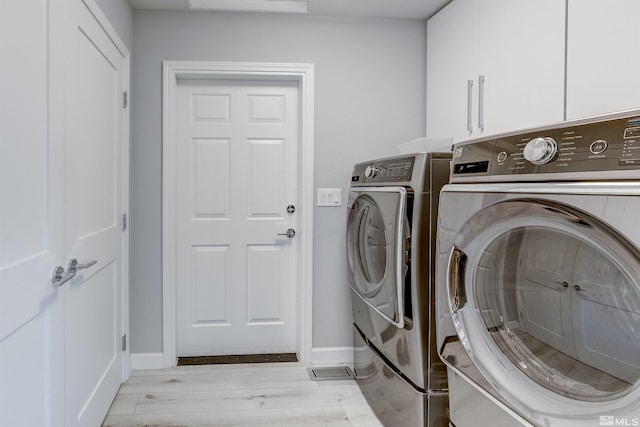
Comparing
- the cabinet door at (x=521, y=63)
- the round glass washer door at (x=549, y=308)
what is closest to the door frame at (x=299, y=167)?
the cabinet door at (x=521, y=63)

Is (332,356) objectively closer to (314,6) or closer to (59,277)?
(59,277)

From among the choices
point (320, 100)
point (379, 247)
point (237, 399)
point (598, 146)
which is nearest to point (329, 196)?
point (320, 100)

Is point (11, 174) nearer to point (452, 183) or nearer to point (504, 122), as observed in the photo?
point (452, 183)

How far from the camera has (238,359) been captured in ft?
9.46

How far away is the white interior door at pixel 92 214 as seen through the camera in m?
1.65

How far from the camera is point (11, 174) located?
119 cm

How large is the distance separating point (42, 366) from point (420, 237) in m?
1.41

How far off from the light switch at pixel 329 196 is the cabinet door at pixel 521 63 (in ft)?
3.21

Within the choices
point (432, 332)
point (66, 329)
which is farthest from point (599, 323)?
point (66, 329)

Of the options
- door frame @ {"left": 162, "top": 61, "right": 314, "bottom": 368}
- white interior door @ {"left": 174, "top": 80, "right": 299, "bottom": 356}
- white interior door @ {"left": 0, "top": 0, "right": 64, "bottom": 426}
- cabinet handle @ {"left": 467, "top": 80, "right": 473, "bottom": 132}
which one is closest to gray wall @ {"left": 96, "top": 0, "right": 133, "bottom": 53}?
door frame @ {"left": 162, "top": 61, "right": 314, "bottom": 368}

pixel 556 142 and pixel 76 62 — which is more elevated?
pixel 76 62

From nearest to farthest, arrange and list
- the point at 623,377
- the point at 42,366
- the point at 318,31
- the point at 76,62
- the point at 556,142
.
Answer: the point at 623,377 < the point at 556,142 < the point at 42,366 < the point at 76,62 < the point at 318,31

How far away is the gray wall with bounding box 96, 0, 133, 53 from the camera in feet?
6.93

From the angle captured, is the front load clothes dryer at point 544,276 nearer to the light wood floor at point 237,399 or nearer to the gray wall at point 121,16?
the light wood floor at point 237,399
